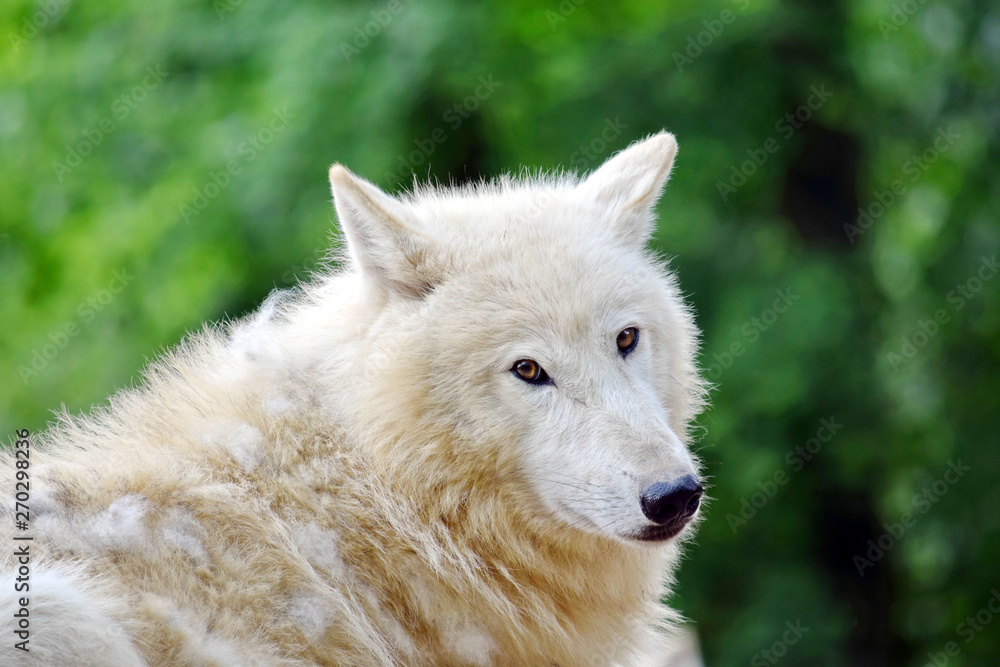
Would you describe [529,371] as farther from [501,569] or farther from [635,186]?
[635,186]

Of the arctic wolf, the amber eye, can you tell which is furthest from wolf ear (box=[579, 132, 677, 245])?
the amber eye

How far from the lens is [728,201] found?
699cm

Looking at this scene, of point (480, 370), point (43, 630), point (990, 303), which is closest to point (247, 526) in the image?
point (43, 630)

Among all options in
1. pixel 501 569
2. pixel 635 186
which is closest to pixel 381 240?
pixel 635 186

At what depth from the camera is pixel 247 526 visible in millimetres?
2967

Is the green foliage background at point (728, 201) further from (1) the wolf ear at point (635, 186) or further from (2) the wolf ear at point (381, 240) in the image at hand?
(2) the wolf ear at point (381, 240)

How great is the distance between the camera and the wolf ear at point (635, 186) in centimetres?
384

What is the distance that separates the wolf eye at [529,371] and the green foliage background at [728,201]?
3.03 m

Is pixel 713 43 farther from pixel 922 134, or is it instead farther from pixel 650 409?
pixel 650 409

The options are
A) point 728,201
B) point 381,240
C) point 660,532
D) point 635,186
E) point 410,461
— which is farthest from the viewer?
point 728,201

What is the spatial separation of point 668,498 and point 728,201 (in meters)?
4.38

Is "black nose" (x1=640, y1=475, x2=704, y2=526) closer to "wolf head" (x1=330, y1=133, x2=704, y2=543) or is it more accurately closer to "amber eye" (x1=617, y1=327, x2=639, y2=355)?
"wolf head" (x1=330, y1=133, x2=704, y2=543)

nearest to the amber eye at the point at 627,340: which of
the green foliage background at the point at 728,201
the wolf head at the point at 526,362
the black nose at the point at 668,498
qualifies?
the wolf head at the point at 526,362

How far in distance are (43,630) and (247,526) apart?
71 centimetres
